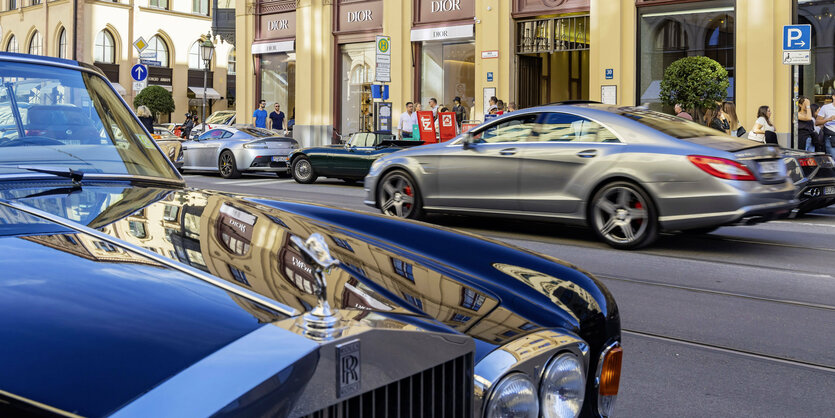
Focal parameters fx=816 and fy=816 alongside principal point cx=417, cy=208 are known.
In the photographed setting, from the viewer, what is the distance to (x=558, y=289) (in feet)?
7.73

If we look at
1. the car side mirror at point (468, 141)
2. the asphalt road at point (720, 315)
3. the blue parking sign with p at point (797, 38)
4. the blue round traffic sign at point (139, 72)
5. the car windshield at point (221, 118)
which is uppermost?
the blue round traffic sign at point (139, 72)

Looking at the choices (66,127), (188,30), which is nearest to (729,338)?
(66,127)

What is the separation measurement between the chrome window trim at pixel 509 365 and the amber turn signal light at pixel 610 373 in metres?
0.21

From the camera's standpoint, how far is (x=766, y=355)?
442cm

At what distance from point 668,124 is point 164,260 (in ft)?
24.8

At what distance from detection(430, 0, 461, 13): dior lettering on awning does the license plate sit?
1638 centimetres

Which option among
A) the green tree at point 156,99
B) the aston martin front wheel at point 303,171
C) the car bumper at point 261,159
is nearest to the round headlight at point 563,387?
the aston martin front wheel at point 303,171

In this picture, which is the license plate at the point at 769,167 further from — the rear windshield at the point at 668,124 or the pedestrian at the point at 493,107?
the pedestrian at the point at 493,107

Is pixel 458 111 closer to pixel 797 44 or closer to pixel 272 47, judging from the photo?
pixel 797 44

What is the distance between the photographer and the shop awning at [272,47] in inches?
1105

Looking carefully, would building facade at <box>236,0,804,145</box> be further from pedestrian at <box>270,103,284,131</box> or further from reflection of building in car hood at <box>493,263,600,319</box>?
reflection of building in car hood at <box>493,263,600,319</box>

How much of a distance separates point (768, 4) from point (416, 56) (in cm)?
1005

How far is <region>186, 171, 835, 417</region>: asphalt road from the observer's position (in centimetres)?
374

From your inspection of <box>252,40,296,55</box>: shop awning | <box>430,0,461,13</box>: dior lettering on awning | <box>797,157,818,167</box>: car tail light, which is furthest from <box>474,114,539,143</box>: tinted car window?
<box>252,40,296,55</box>: shop awning
